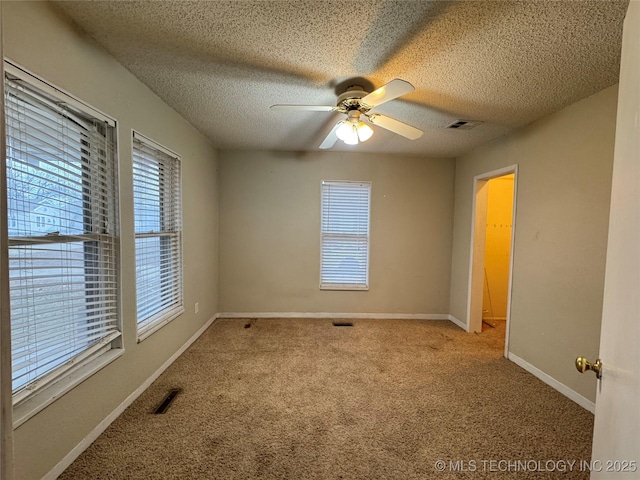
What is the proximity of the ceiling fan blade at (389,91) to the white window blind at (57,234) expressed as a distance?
66.5 inches

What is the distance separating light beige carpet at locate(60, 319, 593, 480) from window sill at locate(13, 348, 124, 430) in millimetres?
440

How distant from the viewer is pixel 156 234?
2.37 metres

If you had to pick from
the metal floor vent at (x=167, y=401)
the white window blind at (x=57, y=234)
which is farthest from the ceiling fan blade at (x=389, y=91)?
the metal floor vent at (x=167, y=401)

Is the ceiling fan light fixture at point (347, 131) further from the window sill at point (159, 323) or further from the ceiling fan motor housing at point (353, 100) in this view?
the window sill at point (159, 323)

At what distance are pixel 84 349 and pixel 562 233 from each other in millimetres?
3538

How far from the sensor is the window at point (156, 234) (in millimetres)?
2143

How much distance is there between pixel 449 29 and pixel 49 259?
7.75 ft

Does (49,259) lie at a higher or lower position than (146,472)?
higher

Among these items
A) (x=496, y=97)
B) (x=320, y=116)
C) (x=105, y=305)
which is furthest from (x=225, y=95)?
(x=496, y=97)

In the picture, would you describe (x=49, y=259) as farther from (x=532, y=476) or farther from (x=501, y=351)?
(x=501, y=351)

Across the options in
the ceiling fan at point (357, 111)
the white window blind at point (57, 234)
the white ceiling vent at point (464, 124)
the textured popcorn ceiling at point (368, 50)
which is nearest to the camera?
the white window blind at point (57, 234)

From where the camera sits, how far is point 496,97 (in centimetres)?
215

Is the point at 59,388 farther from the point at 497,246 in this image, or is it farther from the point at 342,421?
the point at 497,246

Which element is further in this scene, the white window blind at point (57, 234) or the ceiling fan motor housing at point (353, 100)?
the ceiling fan motor housing at point (353, 100)
